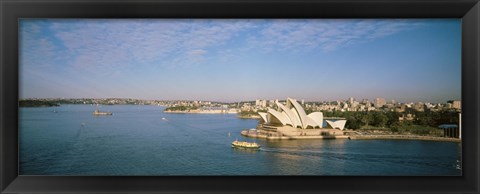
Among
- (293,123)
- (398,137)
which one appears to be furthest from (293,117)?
(398,137)

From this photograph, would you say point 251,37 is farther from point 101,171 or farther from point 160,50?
point 101,171

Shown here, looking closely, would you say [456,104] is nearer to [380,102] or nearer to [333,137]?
[380,102]

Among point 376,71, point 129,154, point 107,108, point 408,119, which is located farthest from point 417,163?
point 107,108

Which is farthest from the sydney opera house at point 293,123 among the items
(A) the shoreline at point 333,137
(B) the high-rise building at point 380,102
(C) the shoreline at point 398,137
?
(B) the high-rise building at point 380,102

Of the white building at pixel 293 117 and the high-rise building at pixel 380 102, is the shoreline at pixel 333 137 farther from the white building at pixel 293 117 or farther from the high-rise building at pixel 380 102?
the high-rise building at pixel 380 102

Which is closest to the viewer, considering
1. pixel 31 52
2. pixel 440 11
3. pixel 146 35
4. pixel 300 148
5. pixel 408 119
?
pixel 440 11

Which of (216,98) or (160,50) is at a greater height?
(160,50)
